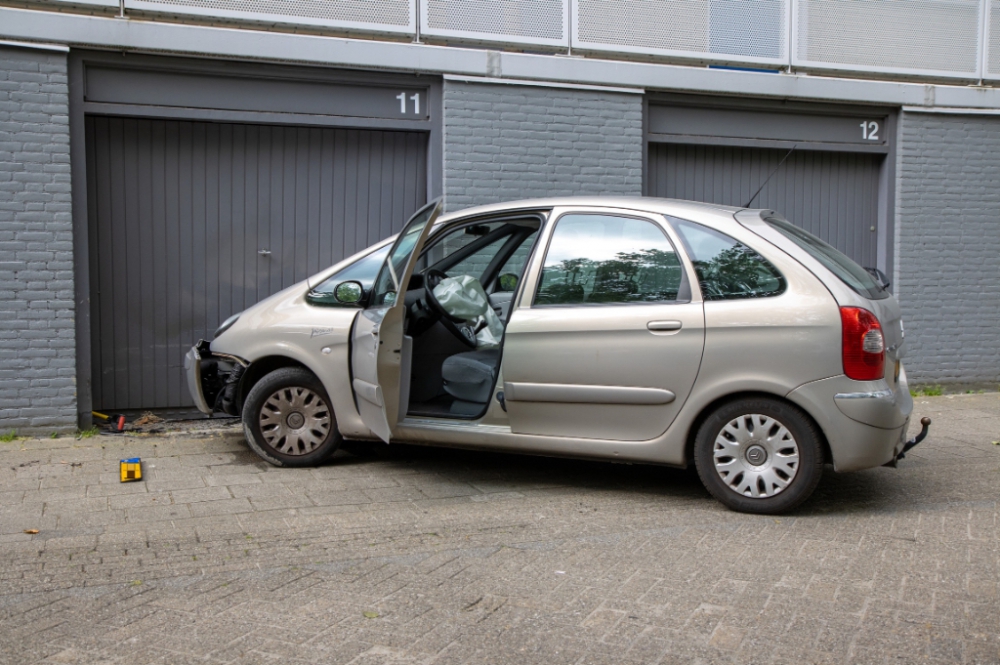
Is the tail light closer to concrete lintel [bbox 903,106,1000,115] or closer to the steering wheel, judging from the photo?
the steering wheel

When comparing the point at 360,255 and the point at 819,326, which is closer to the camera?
the point at 819,326

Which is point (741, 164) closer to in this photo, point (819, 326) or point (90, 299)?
point (819, 326)

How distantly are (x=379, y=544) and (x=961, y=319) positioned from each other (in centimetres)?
762

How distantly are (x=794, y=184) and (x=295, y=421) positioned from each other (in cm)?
609

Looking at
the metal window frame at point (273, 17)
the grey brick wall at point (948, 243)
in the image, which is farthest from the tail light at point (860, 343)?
the grey brick wall at point (948, 243)

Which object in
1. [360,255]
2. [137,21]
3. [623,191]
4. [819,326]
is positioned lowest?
[819,326]

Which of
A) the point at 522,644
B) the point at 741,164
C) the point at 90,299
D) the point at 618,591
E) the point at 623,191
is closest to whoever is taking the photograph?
the point at 522,644

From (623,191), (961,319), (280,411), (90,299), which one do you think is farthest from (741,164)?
(90,299)

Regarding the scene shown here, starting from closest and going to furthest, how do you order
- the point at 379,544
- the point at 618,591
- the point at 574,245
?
the point at 618,591 → the point at 379,544 → the point at 574,245

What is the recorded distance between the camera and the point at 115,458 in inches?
261

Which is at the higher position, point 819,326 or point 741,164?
point 741,164

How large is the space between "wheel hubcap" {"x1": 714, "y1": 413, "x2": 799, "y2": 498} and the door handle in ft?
1.96

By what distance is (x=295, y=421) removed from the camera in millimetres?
6160

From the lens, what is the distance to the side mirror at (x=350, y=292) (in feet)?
19.4
